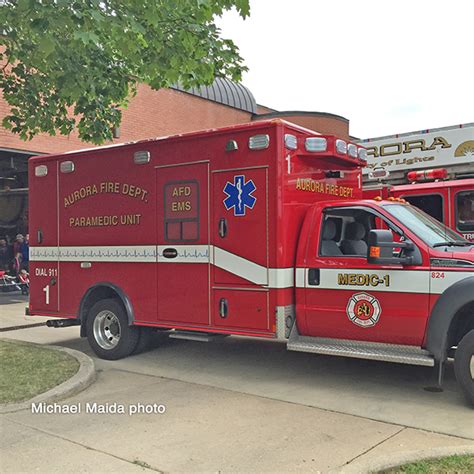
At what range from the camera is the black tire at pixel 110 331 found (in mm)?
7793

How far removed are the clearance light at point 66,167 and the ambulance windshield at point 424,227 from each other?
4.53 metres

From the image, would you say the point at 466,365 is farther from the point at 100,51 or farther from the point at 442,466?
the point at 100,51

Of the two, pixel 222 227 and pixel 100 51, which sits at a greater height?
pixel 100 51

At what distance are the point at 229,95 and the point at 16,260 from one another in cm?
1159

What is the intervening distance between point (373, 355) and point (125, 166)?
4.06 metres

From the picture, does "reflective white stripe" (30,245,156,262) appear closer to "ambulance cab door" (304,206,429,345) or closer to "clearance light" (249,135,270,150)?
"clearance light" (249,135,270,150)

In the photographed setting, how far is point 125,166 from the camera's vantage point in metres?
7.67

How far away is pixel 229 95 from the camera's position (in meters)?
24.3

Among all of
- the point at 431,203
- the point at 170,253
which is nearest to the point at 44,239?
the point at 170,253

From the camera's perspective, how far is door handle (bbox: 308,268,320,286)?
623 cm

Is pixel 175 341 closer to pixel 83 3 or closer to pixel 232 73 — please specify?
pixel 232 73

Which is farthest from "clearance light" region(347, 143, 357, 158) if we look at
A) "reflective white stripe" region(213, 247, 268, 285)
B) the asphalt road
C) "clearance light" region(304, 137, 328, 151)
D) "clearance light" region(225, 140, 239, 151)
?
the asphalt road

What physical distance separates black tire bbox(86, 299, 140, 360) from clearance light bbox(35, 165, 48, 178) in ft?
7.15

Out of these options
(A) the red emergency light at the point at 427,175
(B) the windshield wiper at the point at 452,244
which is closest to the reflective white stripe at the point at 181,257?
(B) the windshield wiper at the point at 452,244
